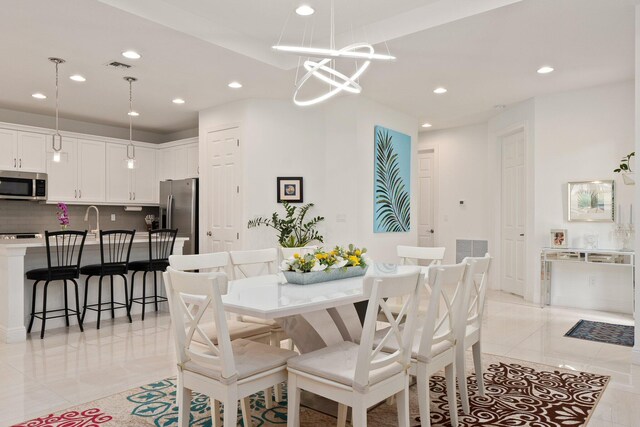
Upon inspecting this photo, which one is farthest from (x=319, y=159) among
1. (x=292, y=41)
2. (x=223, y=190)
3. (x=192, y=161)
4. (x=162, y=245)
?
(x=192, y=161)

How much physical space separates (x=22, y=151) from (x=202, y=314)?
19.8 feet

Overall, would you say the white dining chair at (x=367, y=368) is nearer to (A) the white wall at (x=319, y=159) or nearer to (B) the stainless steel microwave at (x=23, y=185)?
(A) the white wall at (x=319, y=159)

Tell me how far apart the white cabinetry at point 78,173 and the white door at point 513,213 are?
6.34 m

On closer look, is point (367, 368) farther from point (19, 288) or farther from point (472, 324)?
point (19, 288)

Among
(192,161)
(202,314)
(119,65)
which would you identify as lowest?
(202,314)

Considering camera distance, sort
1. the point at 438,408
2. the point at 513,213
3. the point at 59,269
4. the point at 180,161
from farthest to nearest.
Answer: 1. the point at 180,161
2. the point at 513,213
3. the point at 59,269
4. the point at 438,408

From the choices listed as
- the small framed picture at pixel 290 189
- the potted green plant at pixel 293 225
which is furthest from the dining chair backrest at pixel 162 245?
the small framed picture at pixel 290 189

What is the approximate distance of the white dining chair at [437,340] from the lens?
2158mm

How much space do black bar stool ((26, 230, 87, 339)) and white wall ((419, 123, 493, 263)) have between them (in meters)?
5.93

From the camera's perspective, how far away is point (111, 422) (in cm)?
244

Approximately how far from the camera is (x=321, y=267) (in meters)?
2.69

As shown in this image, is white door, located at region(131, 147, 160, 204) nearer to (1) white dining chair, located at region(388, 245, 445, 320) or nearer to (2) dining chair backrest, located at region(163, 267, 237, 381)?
(1) white dining chair, located at region(388, 245, 445, 320)

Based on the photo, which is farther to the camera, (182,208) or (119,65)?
(182,208)

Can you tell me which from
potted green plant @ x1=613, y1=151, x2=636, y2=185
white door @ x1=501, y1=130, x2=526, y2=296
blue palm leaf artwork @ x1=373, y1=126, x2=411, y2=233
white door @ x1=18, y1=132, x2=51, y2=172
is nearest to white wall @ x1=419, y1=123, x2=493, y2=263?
white door @ x1=501, y1=130, x2=526, y2=296
